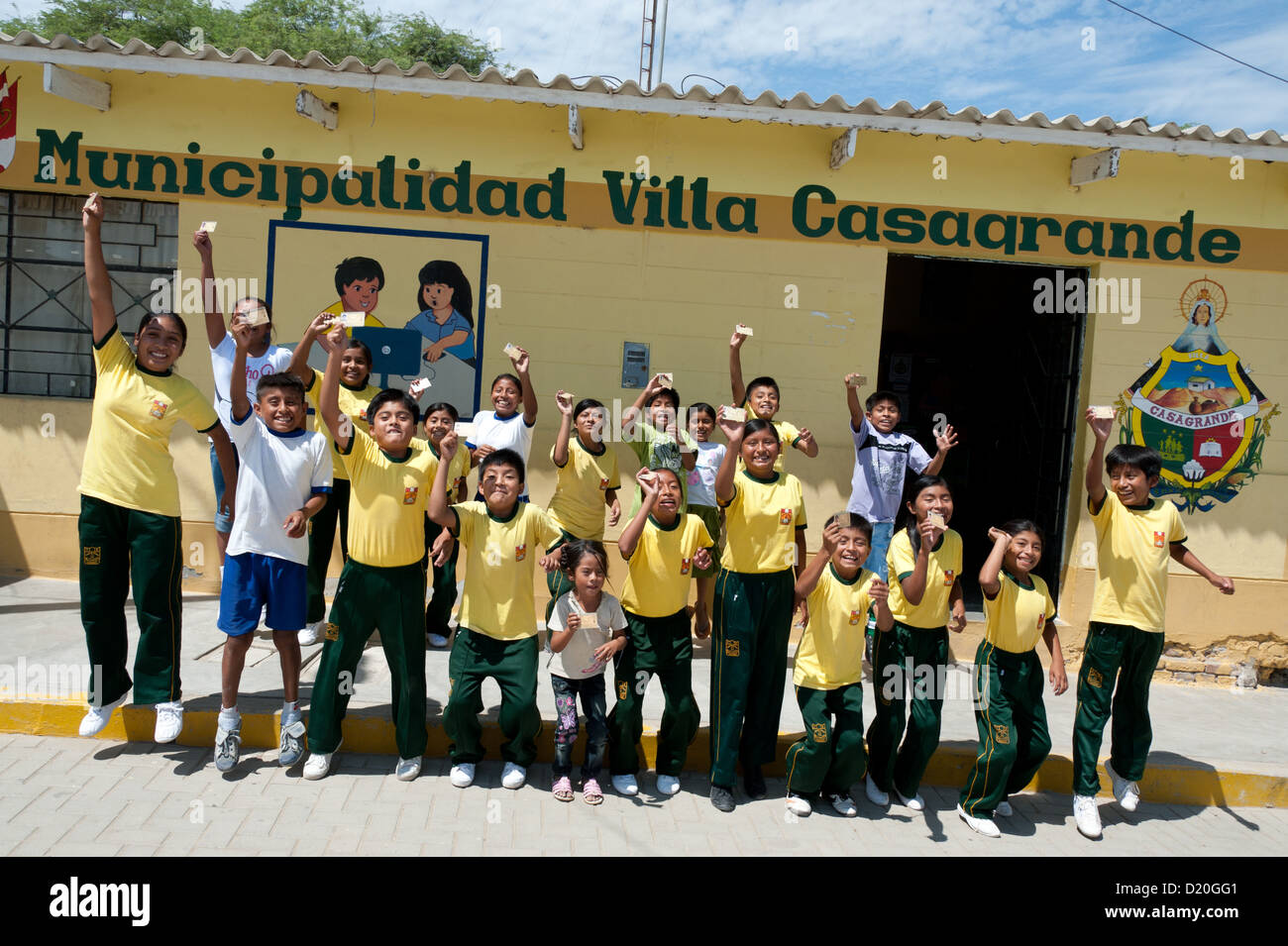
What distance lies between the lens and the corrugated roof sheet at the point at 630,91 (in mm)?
5793

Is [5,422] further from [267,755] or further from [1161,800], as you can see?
[1161,800]

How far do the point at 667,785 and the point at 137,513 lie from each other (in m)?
2.74

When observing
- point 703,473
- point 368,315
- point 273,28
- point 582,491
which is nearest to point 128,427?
point 582,491

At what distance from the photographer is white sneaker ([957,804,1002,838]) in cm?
417

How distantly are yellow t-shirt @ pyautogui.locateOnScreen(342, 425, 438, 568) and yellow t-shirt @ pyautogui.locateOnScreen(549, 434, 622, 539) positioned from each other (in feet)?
4.14

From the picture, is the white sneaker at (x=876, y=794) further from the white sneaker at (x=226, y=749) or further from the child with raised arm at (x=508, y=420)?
the white sneaker at (x=226, y=749)

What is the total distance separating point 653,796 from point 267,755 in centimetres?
184

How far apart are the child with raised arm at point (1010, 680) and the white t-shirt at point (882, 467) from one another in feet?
5.52

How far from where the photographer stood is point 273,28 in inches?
1010

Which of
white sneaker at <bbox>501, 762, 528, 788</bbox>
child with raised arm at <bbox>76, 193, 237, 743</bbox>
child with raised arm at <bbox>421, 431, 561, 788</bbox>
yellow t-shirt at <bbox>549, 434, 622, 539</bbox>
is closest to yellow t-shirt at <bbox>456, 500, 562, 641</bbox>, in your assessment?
child with raised arm at <bbox>421, 431, 561, 788</bbox>

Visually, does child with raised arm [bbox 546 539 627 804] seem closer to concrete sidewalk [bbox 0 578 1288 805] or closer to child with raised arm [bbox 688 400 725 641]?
concrete sidewalk [bbox 0 578 1288 805]

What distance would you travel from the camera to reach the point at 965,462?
10266 millimetres

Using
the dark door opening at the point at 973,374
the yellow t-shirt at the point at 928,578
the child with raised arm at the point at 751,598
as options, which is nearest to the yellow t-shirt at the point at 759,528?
the child with raised arm at the point at 751,598

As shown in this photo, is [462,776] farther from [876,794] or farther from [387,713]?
[876,794]
